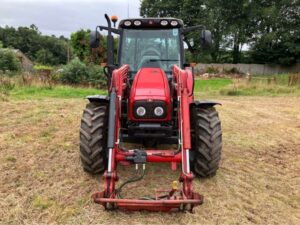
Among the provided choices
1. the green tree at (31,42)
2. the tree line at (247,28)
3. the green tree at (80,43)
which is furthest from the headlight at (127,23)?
the green tree at (31,42)

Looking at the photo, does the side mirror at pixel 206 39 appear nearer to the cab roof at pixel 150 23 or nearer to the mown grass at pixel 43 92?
the cab roof at pixel 150 23

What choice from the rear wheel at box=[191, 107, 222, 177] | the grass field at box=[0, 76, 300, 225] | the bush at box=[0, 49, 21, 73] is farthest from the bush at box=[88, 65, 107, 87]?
the rear wheel at box=[191, 107, 222, 177]

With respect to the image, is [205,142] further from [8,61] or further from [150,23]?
[8,61]

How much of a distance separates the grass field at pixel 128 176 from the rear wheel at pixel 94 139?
22cm

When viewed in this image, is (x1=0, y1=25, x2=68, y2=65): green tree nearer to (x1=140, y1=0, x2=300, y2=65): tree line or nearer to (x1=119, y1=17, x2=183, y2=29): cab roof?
(x1=140, y1=0, x2=300, y2=65): tree line

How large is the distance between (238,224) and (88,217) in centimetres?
156

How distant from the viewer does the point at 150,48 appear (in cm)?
629

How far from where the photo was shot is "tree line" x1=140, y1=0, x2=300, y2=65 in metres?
39.5

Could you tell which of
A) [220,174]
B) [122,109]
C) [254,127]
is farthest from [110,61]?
[254,127]

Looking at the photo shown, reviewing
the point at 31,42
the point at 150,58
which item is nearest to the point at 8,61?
the point at 150,58

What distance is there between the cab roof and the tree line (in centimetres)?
3241

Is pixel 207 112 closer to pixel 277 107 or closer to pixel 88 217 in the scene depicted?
pixel 88 217

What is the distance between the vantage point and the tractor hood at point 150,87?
4887mm

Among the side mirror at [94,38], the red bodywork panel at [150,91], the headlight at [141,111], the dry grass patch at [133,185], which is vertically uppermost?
the side mirror at [94,38]
